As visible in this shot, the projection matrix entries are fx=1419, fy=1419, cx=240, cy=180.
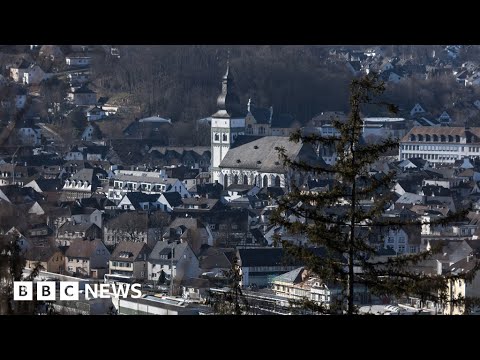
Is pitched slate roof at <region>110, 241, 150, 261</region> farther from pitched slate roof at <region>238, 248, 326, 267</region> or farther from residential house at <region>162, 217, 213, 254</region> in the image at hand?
pitched slate roof at <region>238, 248, 326, 267</region>

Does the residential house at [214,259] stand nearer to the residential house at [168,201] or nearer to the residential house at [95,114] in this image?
the residential house at [168,201]

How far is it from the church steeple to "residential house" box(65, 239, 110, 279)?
964 cm

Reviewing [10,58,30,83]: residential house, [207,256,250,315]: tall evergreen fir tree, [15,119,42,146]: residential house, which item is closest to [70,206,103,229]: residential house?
[10,58,30,83]: residential house

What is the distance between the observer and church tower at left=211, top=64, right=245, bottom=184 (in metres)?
23.2

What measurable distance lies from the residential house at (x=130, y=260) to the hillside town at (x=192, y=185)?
0.03 meters

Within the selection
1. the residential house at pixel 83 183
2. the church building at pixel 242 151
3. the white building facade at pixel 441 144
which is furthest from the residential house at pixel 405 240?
the white building facade at pixel 441 144

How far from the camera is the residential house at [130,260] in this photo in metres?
12.8

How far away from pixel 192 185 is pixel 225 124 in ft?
11.3

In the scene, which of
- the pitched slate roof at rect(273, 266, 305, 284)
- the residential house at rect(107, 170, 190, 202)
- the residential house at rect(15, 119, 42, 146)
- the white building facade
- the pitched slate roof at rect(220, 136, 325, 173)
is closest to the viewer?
the pitched slate roof at rect(273, 266, 305, 284)

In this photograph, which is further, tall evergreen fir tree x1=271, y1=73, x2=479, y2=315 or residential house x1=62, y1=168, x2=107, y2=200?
residential house x1=62, y1=168, x2=107, y2=200
